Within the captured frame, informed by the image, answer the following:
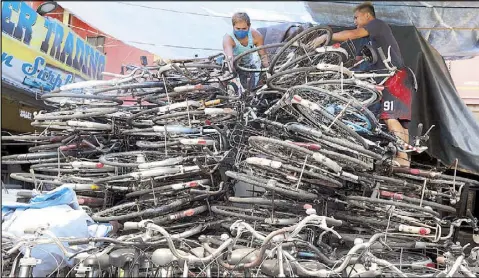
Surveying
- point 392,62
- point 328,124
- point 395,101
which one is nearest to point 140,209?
point 328,124

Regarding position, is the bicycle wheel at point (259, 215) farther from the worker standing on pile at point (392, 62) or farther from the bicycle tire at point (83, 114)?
the worker standing on pile at point (392, 62)

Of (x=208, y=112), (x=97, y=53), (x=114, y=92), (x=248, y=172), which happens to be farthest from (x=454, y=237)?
(x=97, y=53)

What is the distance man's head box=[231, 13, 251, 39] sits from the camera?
536 cm

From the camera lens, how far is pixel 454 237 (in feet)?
18.8

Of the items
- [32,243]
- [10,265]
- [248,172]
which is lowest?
[10,265]

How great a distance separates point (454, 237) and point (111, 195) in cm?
473

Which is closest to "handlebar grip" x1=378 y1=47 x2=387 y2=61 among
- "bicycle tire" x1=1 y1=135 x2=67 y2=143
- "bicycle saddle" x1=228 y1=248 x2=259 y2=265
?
"bicycle saddle" x1=228 y1=248 x2=259 y2=265

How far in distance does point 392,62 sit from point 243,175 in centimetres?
309

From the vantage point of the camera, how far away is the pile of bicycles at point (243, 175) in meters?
3.69

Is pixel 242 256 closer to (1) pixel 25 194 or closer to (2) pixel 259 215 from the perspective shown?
(2) pixel 259 215

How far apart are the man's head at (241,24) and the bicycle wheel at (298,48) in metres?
0.79

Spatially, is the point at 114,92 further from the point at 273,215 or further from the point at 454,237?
the point at 454,237

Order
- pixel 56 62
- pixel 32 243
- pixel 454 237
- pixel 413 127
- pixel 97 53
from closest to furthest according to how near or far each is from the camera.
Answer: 1. pixel 32 243
2. pixel 454 237
3. pixel 413 127
4. pixel 56 62
5. pixel 97 53

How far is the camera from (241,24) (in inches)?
221
